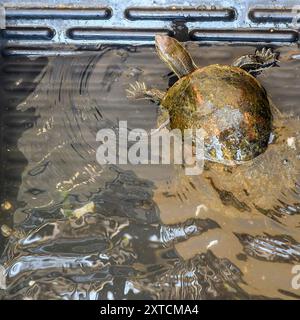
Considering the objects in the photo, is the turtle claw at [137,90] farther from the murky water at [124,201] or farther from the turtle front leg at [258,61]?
the turtle front leg at [258,61]

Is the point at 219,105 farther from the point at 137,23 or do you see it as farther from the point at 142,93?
the point at 137,23

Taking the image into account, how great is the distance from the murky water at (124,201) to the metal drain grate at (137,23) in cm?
4

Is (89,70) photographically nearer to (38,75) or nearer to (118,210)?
(38,75)

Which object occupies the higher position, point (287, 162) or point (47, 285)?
point (287, 162)

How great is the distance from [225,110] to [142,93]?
359mm

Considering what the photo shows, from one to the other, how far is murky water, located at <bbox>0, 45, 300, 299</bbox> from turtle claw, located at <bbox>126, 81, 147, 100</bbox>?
0.02 m

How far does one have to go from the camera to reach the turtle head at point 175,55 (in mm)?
2093

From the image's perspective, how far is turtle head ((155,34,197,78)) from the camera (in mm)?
2093

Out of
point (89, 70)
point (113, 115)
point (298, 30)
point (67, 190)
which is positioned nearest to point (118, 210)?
point (67, 190)

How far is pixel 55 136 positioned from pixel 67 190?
200 millimetres

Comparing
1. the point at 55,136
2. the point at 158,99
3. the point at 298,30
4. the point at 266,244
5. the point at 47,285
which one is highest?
the point at 298,30

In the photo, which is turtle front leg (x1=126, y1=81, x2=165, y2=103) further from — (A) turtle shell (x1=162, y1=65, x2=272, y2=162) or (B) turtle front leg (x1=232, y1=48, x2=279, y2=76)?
(B) turtle front leg (x1=232, y1=48, x2=279, y2=76)

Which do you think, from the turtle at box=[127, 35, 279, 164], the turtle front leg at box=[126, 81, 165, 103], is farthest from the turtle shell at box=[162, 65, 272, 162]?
the turtle front leg at box=[126, 81, 165, 103]

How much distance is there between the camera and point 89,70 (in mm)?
2223
